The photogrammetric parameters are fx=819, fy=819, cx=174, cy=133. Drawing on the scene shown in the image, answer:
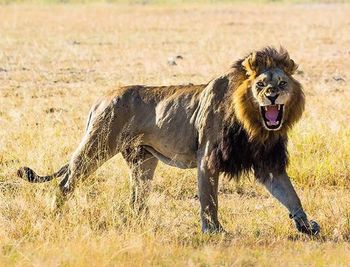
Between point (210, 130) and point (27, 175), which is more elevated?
point (210, 130)

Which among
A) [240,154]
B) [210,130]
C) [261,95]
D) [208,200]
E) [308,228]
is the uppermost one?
[261,95]

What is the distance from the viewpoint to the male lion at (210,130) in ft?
19.7

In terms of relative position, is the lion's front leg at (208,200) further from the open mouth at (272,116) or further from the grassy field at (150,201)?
the open mouth at (272,116)

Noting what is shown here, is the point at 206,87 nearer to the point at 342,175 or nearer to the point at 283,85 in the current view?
the point at 283,85

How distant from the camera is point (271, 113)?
597cm

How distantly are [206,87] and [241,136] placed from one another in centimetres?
61

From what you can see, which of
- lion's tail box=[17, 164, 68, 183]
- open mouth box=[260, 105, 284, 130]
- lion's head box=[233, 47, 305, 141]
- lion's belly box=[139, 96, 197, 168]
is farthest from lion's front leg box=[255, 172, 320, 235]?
lion's tail box=[17, 164, 68, 183]

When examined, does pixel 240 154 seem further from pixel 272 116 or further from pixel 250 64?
pixel 250 64

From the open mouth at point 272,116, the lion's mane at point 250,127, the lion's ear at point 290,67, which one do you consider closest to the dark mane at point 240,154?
the lion's mane at point 250,127

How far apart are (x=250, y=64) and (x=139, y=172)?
141cm

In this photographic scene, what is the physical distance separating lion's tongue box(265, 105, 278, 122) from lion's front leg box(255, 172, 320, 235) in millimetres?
482

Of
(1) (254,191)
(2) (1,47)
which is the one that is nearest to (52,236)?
(1) (254,191)

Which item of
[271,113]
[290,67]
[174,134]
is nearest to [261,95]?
[271,113]

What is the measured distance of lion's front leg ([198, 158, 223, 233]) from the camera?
20.0 feet
